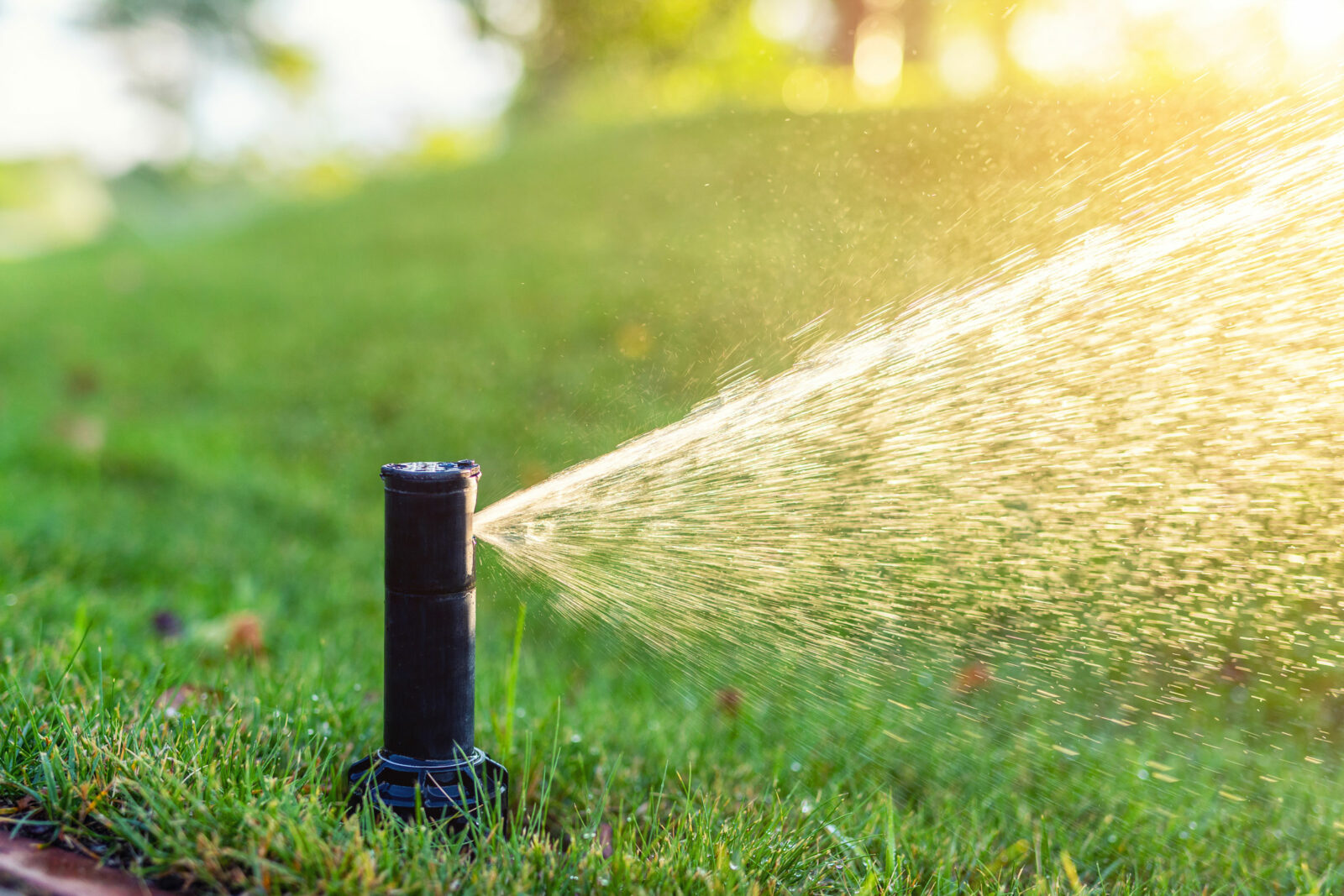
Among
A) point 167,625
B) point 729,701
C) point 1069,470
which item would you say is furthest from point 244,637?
point 1069,470

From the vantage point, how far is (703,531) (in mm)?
2316

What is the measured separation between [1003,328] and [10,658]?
7.72 ft

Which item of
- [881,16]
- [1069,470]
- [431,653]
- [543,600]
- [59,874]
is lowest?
[59,874]

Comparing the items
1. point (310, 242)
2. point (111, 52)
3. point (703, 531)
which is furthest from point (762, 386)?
point (111, 52)

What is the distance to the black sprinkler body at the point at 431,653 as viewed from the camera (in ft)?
4.88

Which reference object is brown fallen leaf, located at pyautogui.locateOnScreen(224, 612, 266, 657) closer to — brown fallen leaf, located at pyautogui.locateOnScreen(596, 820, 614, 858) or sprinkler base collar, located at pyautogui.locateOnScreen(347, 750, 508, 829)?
sprinkler base collar, located at pyautogui.locateOnScreen(347, 750, 508, 829)

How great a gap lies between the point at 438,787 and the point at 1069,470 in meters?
1.82

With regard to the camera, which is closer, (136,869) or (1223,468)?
(136,869)

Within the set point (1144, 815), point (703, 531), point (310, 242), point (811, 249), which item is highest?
point (310, 242)

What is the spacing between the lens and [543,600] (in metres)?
3.24

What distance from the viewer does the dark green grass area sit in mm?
1483

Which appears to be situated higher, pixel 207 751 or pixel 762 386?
pixel 762 386

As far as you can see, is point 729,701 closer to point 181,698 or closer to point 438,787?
point 438,787

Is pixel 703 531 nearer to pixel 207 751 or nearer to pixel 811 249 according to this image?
pixel 207 751
